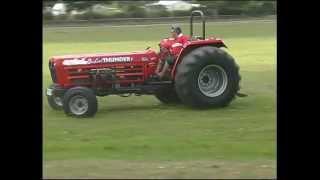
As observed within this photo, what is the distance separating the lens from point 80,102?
12.9m

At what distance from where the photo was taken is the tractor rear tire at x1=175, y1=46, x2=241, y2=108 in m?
13.4

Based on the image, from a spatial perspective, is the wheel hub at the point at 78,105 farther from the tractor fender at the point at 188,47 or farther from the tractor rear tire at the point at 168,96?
the tractor fender at the point at 188,47

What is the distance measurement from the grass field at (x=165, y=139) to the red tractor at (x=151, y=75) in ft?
1.17

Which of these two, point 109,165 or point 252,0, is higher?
point 252,0

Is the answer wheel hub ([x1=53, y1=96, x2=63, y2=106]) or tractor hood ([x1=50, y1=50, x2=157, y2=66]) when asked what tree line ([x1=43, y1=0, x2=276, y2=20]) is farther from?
tractor hood ([x1=50, y1=50, x2=157, y2=66])

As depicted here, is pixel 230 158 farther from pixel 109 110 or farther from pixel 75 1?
pixel 75 1

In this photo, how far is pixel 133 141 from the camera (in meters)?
10.4

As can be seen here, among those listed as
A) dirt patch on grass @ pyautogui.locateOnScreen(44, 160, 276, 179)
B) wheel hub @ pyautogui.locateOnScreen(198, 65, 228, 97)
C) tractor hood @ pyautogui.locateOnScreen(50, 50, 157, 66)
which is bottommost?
dirt patch on grass @ pyautogui.locateOnScreen(44, 160, 276, 179)

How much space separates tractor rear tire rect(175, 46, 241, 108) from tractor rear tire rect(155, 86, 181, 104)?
1.48 ft

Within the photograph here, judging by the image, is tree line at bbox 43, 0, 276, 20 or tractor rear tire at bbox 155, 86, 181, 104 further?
tree line at bbox 43, 0, 276, 20

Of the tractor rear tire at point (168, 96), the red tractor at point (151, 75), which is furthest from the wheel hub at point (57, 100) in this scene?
the tractor rear tire at point (168, 96)

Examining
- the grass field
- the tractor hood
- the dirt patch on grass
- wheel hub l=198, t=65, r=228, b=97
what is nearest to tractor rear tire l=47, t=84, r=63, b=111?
the grass field

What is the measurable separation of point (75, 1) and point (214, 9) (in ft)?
32.9
